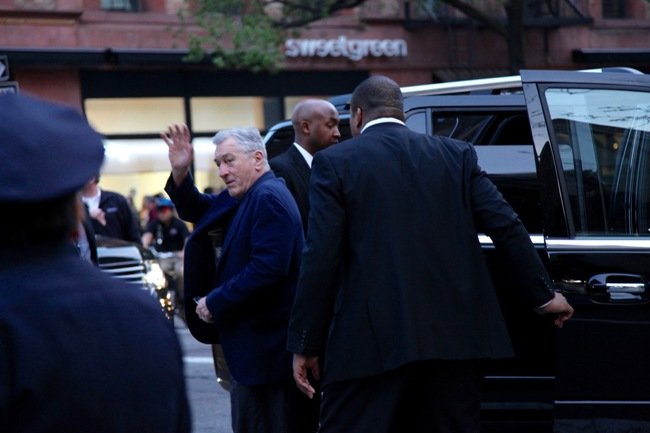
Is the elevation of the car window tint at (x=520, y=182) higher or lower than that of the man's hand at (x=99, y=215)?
higher

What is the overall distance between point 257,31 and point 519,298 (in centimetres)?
1411

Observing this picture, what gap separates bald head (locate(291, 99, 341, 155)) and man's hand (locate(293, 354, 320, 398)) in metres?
1.42

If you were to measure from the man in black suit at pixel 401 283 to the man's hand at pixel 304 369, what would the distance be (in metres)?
0.01

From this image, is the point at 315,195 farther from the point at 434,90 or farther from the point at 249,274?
the point at 434,90

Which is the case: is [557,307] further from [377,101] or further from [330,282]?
[377,101]

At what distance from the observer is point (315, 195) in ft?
13.8

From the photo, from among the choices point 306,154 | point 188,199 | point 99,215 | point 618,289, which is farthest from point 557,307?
point 99,215

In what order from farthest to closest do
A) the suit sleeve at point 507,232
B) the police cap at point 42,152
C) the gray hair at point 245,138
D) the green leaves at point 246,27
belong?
the green leaves at point 246,27 < the gray hair at point 245,138 < the suit sleeve at point 507,232 < the police cap at point 42,152

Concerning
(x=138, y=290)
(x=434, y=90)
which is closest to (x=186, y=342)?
(x=434, y=90)

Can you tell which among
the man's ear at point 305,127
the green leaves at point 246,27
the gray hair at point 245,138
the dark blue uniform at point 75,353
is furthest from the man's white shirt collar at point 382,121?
the green leaves at point 246,27

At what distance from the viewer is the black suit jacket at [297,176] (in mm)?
5438

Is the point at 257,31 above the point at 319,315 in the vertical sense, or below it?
above

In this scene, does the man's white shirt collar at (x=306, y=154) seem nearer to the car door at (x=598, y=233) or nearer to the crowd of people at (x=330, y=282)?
the crowd of people at (x=330, y=282)

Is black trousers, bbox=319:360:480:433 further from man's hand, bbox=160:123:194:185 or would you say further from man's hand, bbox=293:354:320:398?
man's hand, bbox=160:123:194:185
